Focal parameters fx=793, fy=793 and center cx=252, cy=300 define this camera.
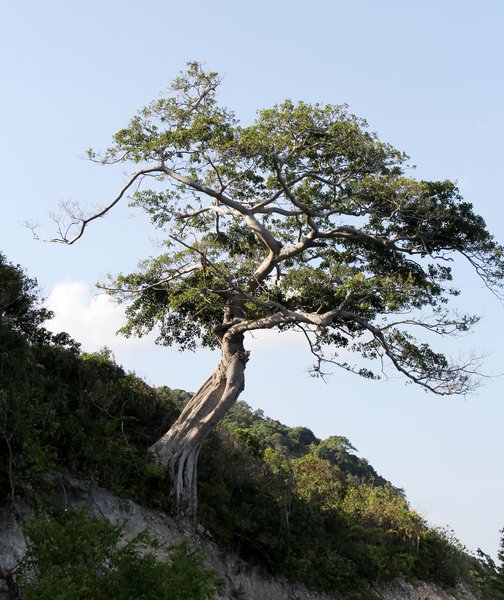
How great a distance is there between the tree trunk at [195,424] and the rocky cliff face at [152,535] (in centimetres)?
73

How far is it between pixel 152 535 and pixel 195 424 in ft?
10.4

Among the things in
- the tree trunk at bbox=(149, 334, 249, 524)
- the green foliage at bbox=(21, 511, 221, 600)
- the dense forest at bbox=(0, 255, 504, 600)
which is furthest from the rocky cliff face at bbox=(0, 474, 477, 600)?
the green foliage at bbox=(21, 511, 221, 600)

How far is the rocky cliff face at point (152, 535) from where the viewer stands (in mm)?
12906

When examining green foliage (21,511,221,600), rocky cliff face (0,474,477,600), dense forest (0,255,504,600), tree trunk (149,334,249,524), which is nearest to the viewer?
green foliage (21,511,221,600)

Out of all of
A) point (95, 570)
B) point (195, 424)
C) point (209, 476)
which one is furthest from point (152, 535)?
point (95, 570)

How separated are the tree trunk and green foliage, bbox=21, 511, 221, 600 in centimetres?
801

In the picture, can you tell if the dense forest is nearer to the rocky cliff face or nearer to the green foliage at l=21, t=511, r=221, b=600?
the rocky cliff face

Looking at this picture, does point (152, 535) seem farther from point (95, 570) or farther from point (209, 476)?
point (95, 570)

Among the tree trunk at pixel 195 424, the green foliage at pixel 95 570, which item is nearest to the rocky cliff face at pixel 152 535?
the tree trunk at pixel 195 424

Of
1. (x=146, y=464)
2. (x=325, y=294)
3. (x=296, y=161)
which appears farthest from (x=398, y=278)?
(x=146, y=464)

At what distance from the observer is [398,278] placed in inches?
739

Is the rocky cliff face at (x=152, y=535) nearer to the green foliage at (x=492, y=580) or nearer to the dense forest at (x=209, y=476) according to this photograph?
the dense forest at (x=209, y=476)

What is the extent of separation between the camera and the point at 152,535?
53.3 ft

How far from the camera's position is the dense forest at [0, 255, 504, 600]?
1377cm
